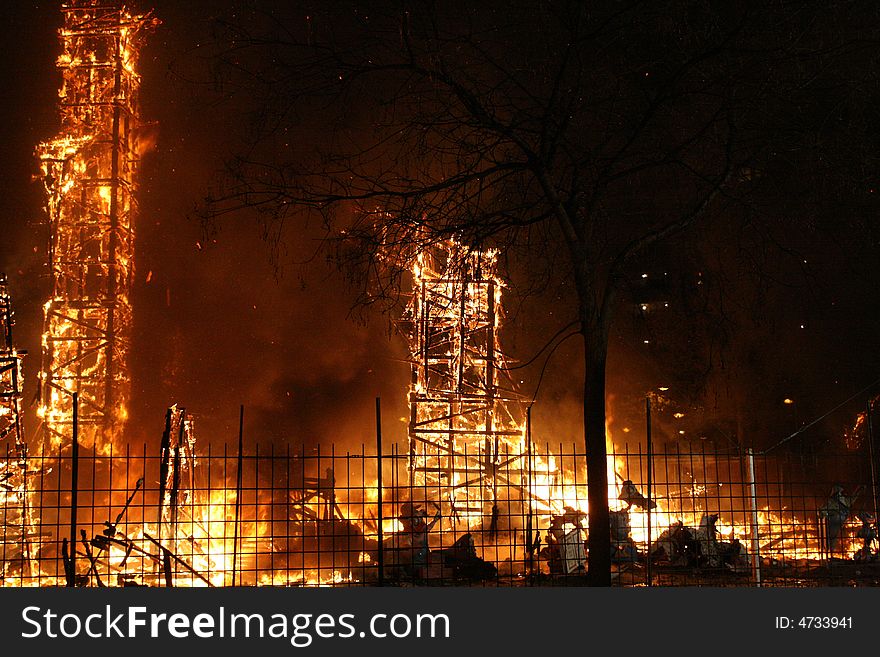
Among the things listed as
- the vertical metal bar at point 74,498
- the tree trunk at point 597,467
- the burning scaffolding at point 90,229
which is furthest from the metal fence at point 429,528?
the burning scaffolding at point 90,229

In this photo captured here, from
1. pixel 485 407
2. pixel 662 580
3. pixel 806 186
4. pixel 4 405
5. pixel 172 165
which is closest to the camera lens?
pixel 806 186

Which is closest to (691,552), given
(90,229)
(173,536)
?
(173,536)

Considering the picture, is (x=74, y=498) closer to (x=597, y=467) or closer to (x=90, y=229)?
(x=597, y=467)

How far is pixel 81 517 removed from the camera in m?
19.2

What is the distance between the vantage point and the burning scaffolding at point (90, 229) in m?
21.2

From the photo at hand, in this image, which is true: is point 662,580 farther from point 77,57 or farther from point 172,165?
point 77,57

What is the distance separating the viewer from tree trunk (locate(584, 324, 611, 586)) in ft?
25.7

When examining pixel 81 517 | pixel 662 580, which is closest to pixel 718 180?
pixel 662 580

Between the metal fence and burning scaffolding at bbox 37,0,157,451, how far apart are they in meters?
1.82

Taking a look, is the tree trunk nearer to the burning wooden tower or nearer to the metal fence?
the metal fence

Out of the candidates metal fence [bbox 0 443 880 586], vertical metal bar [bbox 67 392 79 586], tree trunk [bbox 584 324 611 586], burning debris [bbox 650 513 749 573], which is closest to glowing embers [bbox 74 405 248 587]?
metal fence [bbox 0 443 880 586]

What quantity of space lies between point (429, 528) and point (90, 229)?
13.4 meters

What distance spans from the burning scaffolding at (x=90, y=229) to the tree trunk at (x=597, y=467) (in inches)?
657

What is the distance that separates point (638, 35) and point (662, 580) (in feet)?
25.1
